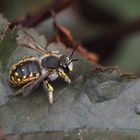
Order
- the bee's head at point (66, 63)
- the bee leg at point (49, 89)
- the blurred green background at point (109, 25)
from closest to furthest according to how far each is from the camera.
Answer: the bee leg at point (49, 89), the bee's head at point (66, 63), the blurred green background at point (109, 25)

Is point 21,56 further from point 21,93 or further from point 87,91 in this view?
point 87,91

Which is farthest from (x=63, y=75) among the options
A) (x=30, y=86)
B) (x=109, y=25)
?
(x=109, y=25)

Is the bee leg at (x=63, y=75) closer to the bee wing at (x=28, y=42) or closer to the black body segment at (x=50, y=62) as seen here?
the black body segment at (x=50, y=62)

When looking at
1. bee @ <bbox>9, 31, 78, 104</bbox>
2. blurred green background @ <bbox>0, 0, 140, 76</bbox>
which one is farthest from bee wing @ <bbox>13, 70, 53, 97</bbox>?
blurred green background @ <bbox>0, 0, 140, 76</bbox>

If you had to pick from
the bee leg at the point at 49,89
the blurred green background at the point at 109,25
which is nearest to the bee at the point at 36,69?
the bee leg at the point at 49,89

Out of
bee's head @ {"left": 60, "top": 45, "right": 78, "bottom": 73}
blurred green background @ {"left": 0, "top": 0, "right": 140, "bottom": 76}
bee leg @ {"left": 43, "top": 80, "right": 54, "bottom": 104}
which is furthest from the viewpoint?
blurred green background @ {"left": 0, "top": 0, "right": 140, "bottom": 76}

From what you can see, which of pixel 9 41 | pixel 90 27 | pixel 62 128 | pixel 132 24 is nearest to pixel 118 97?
pixel 62 128

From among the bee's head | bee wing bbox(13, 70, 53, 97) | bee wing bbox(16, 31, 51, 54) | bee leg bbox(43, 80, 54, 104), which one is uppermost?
bee wing bbox(16, 31, 51, 54)

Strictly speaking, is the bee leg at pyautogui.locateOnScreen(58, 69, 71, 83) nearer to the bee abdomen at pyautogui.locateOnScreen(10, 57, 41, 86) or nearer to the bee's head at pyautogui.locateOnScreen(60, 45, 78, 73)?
the bee's head at pyautogui.locateOnScreen(60, 45, 78, 73)
